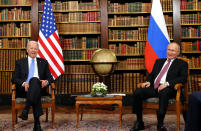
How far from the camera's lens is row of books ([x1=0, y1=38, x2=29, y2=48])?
232 inches

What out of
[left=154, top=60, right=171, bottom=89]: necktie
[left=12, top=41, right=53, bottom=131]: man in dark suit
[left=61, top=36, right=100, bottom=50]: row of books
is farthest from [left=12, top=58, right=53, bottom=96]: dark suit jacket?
[left=61, top=36, right=100, bottom=50]: row of books

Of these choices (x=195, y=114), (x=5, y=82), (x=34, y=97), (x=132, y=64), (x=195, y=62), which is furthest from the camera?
(x=5, y=82)

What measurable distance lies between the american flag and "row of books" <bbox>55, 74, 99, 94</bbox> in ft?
1.82

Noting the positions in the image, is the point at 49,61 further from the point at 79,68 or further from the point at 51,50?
the point at 79,68

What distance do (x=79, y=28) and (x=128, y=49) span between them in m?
1.20

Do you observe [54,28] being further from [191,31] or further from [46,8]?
[191,31]

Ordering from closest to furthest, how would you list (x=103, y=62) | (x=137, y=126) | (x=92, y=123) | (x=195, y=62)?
(x=137, y=126)
(x=92, y=123)
(x=103, y=62)
(x=195, y=62)

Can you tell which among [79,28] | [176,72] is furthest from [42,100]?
[79,28]

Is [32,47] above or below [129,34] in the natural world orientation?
below

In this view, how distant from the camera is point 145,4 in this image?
5777mm

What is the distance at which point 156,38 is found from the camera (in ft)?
17.0

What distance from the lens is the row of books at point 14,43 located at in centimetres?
590

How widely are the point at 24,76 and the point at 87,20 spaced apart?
96.5 inches

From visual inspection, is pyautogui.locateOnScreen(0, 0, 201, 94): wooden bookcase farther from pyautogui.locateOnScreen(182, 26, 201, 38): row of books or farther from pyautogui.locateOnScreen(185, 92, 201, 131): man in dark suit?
pyautogui.locateOnScreen(185, 92, 201, 131): man in dark suit
